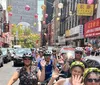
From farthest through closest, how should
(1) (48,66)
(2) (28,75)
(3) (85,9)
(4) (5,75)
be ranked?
(3) (85,9) → (4) (5,75) → (1) (48,66) → (2) (28,75)

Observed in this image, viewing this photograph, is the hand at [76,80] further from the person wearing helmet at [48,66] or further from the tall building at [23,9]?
the tall building at [23,9]

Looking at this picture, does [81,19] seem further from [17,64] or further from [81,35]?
[17,64]

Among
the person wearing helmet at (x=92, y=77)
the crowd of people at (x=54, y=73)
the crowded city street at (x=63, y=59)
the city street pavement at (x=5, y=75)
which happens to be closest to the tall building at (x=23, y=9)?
the crowded city street at (x=63, y=59)

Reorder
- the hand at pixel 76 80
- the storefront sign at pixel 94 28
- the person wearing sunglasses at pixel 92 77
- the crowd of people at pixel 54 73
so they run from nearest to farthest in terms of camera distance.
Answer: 1. the person wearing sunglasses at pixel 92 77
2. the crowd of people at pixel 54 73
3. the hand at pixel 76 80
4. the storefront sign at pixel 94 28

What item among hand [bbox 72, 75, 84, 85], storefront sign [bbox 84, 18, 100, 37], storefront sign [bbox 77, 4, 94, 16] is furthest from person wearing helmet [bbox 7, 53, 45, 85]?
storefront sign [bbox 77, 4, 94, 16]

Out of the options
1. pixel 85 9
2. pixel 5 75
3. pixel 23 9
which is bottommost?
pixel 5 75

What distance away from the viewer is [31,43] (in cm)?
13962

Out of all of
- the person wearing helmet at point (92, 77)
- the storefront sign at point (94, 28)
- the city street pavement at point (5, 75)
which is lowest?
the city street pavement at point (5, 75)

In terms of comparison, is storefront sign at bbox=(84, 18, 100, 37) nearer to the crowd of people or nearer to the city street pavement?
the city street pavement

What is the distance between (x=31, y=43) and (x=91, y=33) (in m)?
112

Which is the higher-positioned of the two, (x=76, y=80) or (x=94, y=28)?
(x=94, y=28)

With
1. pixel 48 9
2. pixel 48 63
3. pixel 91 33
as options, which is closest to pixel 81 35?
pixel 91 33

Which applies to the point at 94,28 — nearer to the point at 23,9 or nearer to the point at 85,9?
the point at 85,9

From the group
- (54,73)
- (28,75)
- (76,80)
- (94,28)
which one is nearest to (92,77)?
(76,80)
